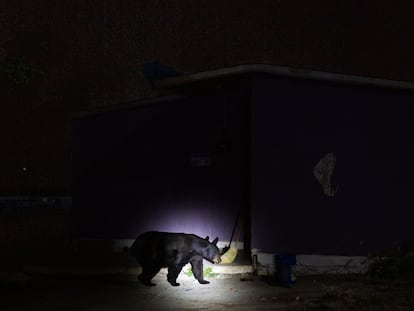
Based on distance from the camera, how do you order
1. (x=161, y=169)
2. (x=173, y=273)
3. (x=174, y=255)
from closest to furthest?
(x=173, y=273)
(x=174, y=255)
(x=161, y=169)

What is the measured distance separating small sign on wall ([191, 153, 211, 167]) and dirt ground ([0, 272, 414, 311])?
8.16 feet

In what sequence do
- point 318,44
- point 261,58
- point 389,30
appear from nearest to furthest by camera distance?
1. point 261,58
2. point 318,44
3. point 389,30

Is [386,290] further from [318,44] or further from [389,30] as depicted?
[389,30]

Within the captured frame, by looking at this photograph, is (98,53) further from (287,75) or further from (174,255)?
(174,255)

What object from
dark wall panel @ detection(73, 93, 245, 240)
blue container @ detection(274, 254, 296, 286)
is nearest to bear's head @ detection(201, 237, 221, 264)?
dark wall panel @ detection(73, 93, 245, 240)

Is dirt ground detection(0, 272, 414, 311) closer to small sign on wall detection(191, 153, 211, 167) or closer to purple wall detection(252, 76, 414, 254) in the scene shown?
purple wall detection(252, 76, 414, 254)

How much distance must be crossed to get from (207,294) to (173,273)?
3.37 feet

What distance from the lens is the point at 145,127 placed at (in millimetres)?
13547

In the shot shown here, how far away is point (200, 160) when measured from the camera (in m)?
12.3

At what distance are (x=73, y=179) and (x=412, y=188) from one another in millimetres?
8745

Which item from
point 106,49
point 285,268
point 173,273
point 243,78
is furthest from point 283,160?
point 106,49

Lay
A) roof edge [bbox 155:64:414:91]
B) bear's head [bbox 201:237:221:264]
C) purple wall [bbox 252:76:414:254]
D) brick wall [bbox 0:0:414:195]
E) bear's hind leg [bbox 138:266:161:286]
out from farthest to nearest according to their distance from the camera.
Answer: brick wall [bbox 0:0:414:195]
purple wall [bbox 252:76:414:254]
roof edge [bbox 155:64:414:91]
bear's head [bbox 201:237:221:264]
bear's hind leg [bbox 138:266:161:286]

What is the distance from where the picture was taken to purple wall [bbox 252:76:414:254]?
11.4 meters

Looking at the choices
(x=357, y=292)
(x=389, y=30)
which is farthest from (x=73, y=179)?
(x=389, y=30)
